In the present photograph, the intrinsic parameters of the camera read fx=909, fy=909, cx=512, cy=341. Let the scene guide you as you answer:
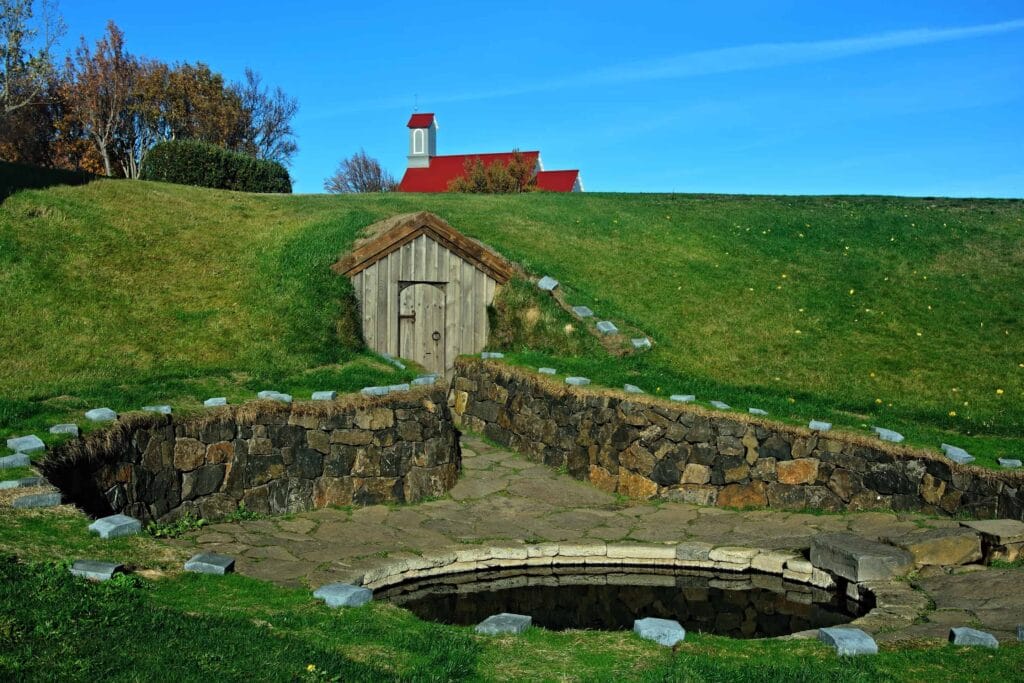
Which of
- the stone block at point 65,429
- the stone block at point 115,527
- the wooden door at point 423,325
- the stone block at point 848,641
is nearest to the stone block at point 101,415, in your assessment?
the stone block at point 65,429

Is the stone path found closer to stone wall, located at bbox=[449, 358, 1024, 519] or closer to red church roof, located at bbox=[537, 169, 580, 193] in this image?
stone wall, located at bbox=[449, 358, 1024, 519]

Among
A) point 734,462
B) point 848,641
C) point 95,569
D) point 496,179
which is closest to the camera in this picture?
point 848,641

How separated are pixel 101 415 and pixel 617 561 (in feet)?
20.3

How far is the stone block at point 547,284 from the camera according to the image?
1753 centimetres

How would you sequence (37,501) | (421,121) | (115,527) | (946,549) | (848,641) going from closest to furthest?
(848,641)
(115,527)
(37,501)
(946,549)
(421,121)

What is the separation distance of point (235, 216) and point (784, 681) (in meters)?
17.2

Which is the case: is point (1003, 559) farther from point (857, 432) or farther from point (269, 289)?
point (269, 289)

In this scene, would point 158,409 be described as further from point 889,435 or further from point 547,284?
point 889,435

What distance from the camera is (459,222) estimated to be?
2048 cm

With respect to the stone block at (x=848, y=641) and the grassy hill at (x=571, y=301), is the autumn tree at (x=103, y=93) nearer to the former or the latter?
the grassy hill at (x=571, y=301)

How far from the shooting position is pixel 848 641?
6.55m

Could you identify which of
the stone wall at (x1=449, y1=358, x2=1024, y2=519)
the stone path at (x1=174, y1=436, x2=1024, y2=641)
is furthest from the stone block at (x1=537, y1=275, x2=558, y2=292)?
the stone path at (x1=174, y1=436, x2=1024, y2=641)

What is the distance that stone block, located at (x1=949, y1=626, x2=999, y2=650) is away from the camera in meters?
6.60

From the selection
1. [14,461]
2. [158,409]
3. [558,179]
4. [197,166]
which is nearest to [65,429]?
[14,461]
